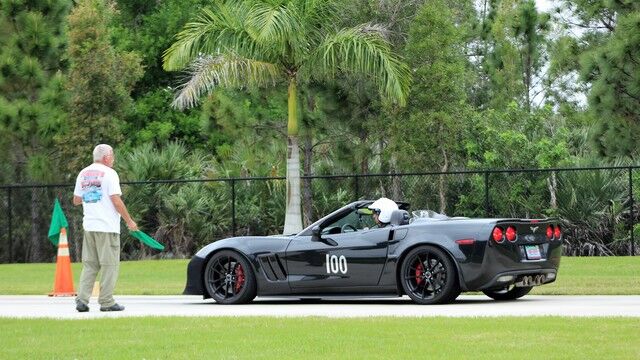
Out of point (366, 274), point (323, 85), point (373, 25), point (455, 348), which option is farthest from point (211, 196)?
point (455, 348)

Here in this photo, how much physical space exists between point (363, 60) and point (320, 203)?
5.48m

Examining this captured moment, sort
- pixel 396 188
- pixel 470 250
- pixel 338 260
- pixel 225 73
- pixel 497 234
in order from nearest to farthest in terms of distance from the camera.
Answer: pixel 470 250, pixel 497 234, pixel 338 260, pixel 225 73, pixel 396 188

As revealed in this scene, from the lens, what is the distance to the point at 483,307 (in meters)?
14.8

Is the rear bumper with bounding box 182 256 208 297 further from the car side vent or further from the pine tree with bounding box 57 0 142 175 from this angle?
the pine tree with bounding box 57 0 142 175

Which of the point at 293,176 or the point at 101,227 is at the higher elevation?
the point at 293,176

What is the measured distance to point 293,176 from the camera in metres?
28.8

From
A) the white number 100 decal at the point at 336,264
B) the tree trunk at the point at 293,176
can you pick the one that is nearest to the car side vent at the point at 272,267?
the white number 100 decal at the point at 336,264

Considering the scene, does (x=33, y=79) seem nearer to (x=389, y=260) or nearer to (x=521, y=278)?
(x=389, y=260)

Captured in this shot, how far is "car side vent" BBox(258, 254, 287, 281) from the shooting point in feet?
53.3

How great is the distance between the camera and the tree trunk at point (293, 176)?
2864 cm

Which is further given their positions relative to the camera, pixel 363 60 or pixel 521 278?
pixel 363 60

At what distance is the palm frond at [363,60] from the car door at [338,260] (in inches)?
458

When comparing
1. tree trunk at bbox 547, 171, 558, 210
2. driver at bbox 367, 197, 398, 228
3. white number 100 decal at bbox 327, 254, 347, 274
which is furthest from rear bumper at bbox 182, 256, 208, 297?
tree trunk at bbox 547, 171, 558, 210

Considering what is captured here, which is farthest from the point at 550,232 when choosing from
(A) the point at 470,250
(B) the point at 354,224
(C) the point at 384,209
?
(B) the point at 354,224
